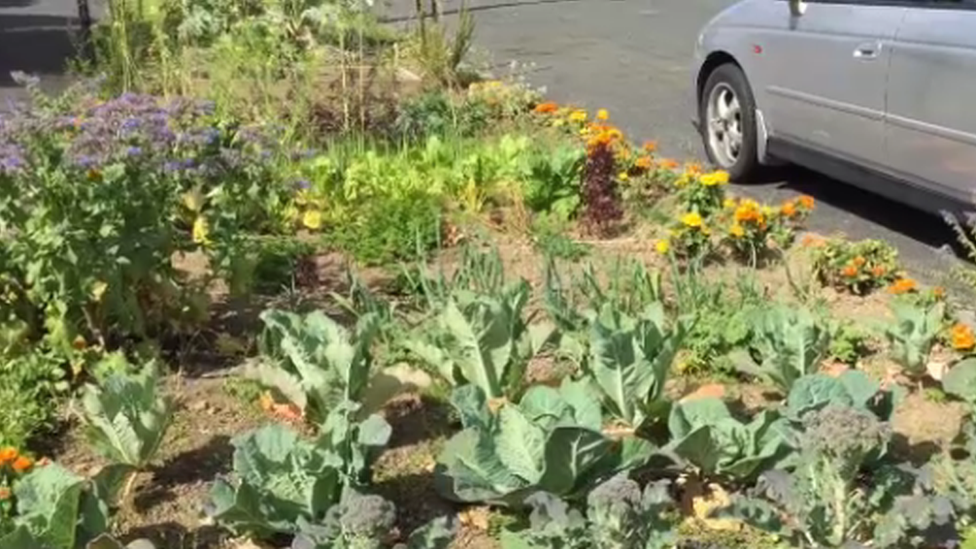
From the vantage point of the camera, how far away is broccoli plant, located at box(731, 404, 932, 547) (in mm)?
3969

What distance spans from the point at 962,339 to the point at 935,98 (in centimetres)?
198

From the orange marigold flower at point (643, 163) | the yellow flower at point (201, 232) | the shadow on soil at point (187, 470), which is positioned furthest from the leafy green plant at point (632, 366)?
the orange marigold flower at point (643, 163)

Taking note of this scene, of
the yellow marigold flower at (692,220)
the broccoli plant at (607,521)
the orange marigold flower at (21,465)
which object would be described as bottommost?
the yellow marigold flower at (692,220)

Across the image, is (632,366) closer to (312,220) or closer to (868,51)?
(312,220)

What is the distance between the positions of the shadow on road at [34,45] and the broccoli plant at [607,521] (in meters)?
9.93

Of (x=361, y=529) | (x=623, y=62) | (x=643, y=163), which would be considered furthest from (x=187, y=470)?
(x=623, y=62)

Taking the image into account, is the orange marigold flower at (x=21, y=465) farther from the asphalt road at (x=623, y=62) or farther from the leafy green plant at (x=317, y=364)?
the asphalt road at (x=623, y=62)

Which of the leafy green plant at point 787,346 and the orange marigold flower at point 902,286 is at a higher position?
the leafy green plant at point 787,346

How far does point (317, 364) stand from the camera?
16.8 ft

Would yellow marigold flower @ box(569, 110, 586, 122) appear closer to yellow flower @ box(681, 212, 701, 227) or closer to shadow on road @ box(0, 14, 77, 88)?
yellow flower @ box(681, 212, 701, 227)

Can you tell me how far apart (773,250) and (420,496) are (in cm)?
298

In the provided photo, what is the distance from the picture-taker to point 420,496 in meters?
4.86

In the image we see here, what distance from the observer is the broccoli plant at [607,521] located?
3.75m

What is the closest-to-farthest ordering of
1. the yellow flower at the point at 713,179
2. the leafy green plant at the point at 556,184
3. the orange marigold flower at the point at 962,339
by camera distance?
the orange marigold flower at the point at 962,339, the yellow flower at the point at 713,179, the leafy green plant at the point at 556,184
